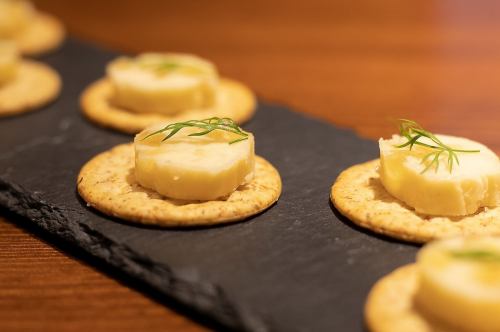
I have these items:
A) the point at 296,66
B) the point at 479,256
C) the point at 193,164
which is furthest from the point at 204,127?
the point at 296,66

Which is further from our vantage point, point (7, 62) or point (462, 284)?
point (7, 62)

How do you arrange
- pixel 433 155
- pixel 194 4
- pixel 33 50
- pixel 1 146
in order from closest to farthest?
pixel 433 155
pixel 1 146
pixel 33 50
pixel 194 4

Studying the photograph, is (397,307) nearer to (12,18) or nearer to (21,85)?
(21,85)

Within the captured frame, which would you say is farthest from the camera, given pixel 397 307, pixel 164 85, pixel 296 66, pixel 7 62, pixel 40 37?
pixel 40 37

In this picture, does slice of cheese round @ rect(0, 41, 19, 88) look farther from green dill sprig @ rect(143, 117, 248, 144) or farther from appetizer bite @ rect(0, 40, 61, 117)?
green dill sprig @ rect(143, 117, 248, 144)

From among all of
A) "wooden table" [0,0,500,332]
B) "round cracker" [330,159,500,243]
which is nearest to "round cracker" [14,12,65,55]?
"wooden table" [0,0,500,332]

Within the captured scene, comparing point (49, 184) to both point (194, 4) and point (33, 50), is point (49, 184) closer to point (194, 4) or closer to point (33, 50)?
point (33, 50)

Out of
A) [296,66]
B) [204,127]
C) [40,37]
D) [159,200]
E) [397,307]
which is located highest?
[204,127]

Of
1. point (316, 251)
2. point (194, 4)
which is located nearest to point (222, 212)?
point (316, 251)
